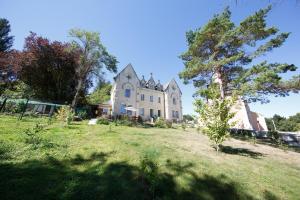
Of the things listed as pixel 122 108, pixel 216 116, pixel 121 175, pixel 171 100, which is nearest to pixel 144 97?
pixel 122 108

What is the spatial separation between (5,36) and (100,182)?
54.8m

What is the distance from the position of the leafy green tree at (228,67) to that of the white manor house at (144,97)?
45.7ft

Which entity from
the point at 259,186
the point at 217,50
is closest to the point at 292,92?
the point at 217,50

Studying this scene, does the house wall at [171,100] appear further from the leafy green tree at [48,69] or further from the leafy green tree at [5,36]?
the leafy green tree at [5,36]

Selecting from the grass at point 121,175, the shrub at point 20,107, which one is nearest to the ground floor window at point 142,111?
the shrub at point 20,107

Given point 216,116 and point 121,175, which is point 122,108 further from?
point 121,175

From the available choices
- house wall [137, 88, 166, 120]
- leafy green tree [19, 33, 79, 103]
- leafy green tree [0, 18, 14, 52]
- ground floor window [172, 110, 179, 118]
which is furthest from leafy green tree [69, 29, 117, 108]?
leafy green tree [0, 18, 14, 52]

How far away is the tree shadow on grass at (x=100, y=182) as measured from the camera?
4.14 meters

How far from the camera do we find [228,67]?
60.8 ft

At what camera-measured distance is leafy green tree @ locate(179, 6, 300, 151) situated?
387 inches

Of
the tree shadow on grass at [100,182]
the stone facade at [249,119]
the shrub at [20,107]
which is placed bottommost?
the tree shadow on grass at [100,182]

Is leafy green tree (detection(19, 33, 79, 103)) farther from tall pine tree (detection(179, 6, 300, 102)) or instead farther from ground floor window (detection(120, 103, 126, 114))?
tall pine tree (detection(179, 6, 300, 102))

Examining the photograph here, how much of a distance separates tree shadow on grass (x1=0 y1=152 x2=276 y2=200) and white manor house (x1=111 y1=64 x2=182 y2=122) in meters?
21.8

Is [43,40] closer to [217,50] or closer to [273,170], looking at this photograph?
[217,50]
